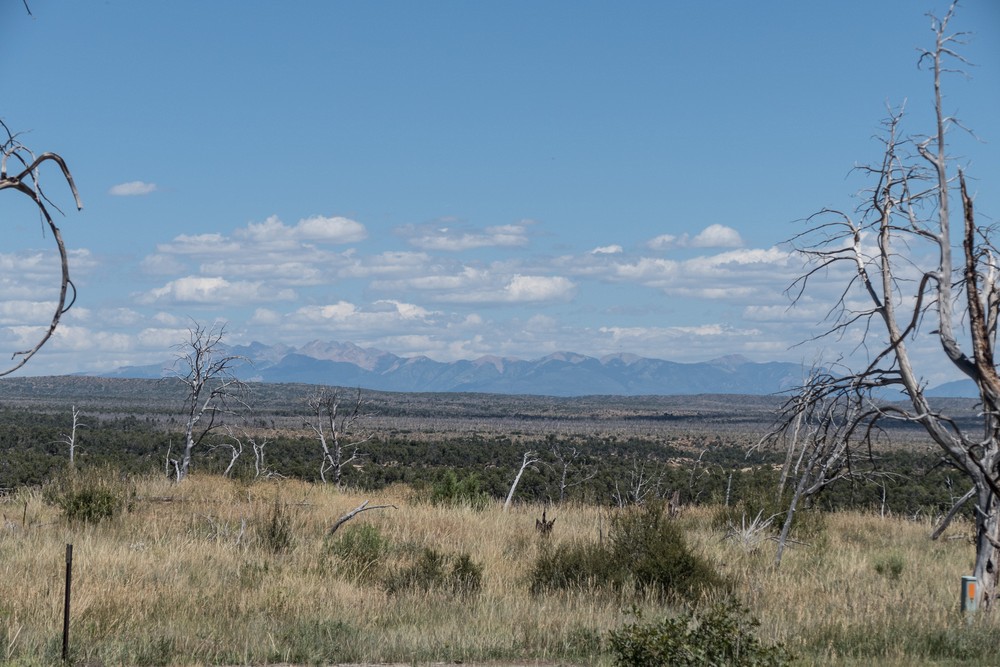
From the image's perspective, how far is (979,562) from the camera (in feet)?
34.0

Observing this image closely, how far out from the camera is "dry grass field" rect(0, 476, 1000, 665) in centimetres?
868

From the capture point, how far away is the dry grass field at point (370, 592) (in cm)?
868

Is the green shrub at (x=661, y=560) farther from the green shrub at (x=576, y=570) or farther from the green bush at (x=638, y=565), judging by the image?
the green shrub at (x=576, y=570)

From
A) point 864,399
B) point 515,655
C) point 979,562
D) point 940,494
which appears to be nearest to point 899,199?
point 864,399

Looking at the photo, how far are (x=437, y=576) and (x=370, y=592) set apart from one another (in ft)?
3.18

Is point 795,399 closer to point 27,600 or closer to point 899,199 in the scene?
point 899,199

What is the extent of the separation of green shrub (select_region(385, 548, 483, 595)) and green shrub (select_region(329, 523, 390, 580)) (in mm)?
471

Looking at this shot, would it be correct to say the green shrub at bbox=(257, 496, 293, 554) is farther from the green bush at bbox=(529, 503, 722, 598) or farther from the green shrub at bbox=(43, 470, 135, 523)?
the green bush at bbox=(529, 503, 722, 598)

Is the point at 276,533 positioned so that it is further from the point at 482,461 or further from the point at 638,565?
the point at 482,461

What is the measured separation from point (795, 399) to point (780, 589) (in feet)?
13.8

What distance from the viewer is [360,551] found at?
534 inches

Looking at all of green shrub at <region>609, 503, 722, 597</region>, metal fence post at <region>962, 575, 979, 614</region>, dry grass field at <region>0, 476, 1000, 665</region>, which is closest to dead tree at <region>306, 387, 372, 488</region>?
dry grass field at <region>0, 476, 1000, 665</region>

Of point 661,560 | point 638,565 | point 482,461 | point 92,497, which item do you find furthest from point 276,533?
Answer: point 482,461

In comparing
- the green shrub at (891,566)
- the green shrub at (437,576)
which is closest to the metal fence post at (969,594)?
the green shrub at (891,566)
